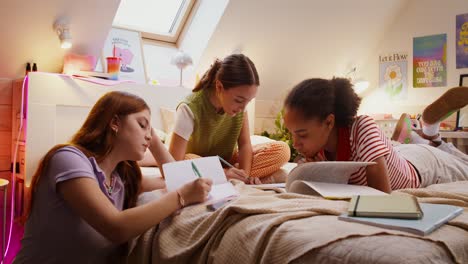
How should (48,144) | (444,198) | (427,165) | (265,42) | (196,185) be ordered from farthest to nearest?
(265,42), (48,144), (427,165), (196,185), (444,198)

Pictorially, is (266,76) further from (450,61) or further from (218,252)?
(218,252)

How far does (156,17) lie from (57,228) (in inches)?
104

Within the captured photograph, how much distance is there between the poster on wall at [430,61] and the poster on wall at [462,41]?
0.10 meters

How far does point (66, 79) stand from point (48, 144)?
0.38m

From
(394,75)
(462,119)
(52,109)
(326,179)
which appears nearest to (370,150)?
(326,179)

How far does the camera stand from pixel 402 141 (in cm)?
238

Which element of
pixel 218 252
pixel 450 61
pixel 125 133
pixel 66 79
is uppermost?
pixel 450 61

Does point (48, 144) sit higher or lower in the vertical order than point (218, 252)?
higher

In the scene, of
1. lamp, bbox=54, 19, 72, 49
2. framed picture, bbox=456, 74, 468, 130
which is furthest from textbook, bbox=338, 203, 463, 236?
framed picture, bbox=456, 74, 468, 130

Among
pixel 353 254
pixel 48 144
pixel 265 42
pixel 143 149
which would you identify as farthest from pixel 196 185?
pixel 265 42

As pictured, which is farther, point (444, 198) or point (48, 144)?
point (48, 144)

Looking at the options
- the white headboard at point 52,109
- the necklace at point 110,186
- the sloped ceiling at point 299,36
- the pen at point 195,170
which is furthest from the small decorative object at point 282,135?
the necklace at point 110,186

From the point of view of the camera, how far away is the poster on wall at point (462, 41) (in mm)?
3533

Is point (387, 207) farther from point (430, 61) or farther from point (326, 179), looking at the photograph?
point (430, 61)
